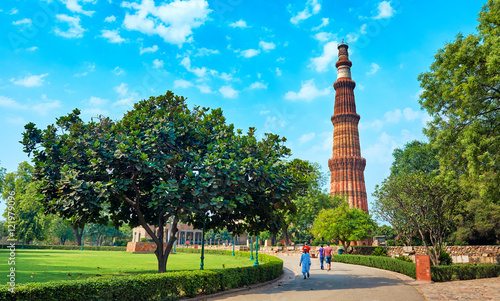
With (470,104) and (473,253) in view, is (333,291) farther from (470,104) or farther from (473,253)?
(473,253)

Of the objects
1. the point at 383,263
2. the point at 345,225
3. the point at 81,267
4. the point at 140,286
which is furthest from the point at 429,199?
the point at 81,267

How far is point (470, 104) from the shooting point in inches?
639

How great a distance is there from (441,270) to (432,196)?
21.6 feet

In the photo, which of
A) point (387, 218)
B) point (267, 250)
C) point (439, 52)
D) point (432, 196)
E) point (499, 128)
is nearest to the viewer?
point (499, 128)

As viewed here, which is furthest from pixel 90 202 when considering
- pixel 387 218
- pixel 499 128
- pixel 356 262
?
pixel 387 218

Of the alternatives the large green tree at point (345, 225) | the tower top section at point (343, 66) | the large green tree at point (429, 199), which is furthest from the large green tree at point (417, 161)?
the tower top section at point (343, 66)

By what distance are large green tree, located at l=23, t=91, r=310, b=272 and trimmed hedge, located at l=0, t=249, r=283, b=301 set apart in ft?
8.24

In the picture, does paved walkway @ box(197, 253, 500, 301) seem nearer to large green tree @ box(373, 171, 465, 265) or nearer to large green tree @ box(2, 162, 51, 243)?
large green tree @ box(373, 171, 465, 265)

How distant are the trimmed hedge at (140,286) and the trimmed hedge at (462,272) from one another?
944 cm

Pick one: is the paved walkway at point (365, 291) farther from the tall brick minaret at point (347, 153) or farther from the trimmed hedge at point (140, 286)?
the tall brick minaret at point (347, 153)

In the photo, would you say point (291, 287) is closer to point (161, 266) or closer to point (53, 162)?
point (161, 266)

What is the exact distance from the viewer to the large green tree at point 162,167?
13.0 meters

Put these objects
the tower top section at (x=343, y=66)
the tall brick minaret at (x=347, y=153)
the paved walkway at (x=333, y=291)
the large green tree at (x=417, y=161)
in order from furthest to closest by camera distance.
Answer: the tower top section at (x=343, y=66), the tall brick minaret at (x=347, y=153), the large green tree at (x=417, y=161), the paved walkway at (x=333, y=291)

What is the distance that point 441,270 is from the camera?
1755 cm
